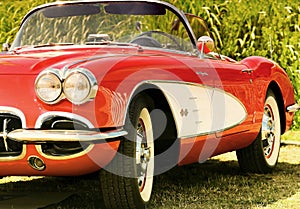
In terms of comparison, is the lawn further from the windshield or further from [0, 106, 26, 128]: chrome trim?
the windshield

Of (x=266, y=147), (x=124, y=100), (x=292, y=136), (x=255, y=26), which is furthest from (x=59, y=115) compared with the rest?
(x=255, y=26)

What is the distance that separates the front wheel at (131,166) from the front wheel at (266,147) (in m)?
2.08

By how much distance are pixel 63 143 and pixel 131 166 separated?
1.60 feet

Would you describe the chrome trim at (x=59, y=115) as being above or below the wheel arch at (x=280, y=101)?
above

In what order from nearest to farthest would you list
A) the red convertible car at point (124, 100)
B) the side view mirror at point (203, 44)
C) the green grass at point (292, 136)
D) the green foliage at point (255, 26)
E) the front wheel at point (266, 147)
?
the red convertible car at point (124, 100) → the side view mirror at point (203, 44) → the front wheel at point (266, 147) → the green grass at point (292, 136) → the green foliage at point (255, 26)

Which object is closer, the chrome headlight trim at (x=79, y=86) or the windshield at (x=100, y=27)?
the chrome headlight trim at (x=79, y=86)

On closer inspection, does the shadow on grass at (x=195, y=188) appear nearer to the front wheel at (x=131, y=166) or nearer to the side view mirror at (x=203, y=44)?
the front wheel at (x=131, y=166)

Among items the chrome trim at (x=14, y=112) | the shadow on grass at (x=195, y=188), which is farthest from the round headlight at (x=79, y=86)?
the shadow on grass at (x=195, y=188)

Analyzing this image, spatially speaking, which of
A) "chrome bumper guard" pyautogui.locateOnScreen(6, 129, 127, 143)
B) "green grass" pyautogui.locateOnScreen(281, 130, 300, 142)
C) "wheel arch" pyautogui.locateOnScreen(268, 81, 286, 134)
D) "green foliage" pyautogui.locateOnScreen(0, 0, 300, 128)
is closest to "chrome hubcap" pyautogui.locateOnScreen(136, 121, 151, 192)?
"chrome bumper guard" pyautogui.locateOnScreen(6, 129, 127, 143)

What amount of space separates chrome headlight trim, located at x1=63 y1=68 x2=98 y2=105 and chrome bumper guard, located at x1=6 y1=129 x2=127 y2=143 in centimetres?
19

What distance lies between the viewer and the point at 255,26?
11.0 m

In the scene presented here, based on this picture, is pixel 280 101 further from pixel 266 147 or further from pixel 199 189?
pixel 199 189

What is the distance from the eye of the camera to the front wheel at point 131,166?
4.67 meters

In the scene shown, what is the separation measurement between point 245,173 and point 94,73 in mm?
2953
